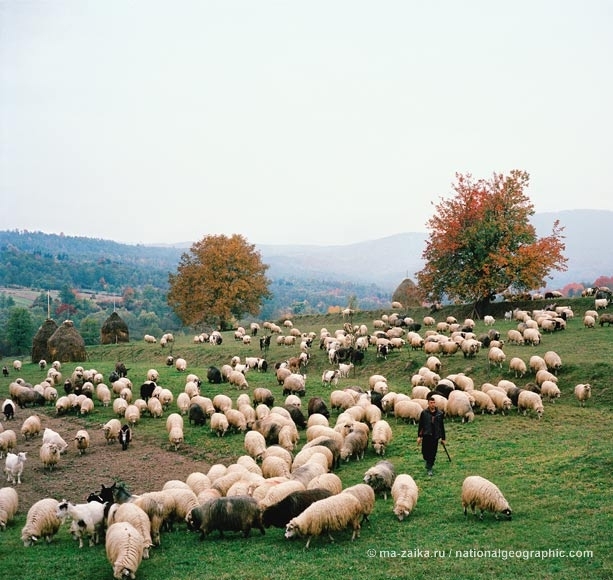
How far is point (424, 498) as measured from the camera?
13.1 metres

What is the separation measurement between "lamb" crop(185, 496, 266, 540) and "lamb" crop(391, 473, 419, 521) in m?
3.05

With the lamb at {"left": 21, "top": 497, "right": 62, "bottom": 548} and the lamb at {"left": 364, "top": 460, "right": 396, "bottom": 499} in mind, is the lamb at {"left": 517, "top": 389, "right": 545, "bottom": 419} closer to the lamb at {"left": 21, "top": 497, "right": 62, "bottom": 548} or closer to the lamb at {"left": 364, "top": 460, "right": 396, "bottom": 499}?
the lamb at {"left": 364, "top": 460, "right": 396, "bottom": 499}

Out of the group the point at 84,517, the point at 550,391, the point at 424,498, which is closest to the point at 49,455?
the point at 84,517

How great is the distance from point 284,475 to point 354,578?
19.7 ft

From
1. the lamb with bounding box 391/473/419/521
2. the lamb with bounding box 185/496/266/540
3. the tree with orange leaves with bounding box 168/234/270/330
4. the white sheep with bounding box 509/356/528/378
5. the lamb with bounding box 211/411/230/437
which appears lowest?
the lamb with bounding box 211/411/230/437

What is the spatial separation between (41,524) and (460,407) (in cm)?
1462

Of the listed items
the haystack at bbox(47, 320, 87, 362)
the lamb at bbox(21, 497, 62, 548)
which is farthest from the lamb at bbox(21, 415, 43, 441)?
the haystack at bbox(47, 320, 87, 362)

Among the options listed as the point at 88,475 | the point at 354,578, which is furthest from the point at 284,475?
the point at 88,475

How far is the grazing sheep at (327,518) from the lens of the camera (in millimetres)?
10852

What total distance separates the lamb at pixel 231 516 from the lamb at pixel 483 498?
457cm

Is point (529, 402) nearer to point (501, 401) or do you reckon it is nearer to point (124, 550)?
point (501, 401)

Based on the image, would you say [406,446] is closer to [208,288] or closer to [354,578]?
[354,578]

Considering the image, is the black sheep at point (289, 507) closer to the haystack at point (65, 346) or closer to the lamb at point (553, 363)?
the lamb at point (553, 363)

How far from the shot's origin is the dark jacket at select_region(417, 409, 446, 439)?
14.7m
